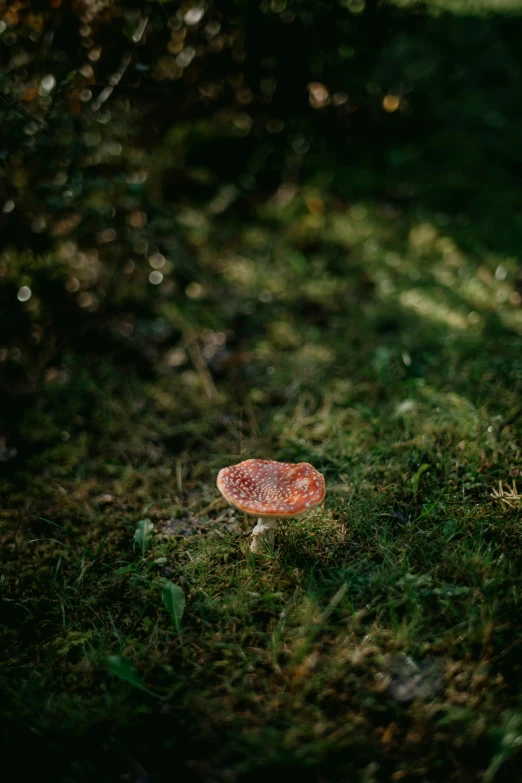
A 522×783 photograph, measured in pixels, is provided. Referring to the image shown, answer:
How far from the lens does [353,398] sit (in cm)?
305

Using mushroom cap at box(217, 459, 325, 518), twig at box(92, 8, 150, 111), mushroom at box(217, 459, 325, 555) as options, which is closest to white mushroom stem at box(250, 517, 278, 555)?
mushroom at box(217, 459, 325, 555)

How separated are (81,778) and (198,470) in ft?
4.44

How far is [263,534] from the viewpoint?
7.18 feet

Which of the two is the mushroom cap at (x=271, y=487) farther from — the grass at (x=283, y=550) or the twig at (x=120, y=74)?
the twig at (x=120, y=74)

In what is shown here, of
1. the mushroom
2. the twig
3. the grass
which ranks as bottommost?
the grass

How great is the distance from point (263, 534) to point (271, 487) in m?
0.20

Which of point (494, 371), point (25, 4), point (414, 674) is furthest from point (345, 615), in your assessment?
point (25, 4)

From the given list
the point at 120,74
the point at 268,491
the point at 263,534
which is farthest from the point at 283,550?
the point at 120,74

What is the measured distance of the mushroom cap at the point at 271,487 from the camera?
1973 mm

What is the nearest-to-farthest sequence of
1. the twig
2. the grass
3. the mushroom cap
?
1. the grass
2. the mushroom cap
3. the twig

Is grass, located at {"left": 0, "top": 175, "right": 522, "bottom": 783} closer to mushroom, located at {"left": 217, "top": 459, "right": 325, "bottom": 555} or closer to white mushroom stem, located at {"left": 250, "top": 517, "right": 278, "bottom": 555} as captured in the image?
white mushroom stem, located at {"left": 250, "top": 517, "right": 278, "bottom": 555}

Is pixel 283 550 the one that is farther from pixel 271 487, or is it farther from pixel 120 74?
pixel 120 74

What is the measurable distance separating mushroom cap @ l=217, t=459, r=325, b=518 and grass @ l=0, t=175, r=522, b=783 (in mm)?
261

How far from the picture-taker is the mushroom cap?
1.97m
